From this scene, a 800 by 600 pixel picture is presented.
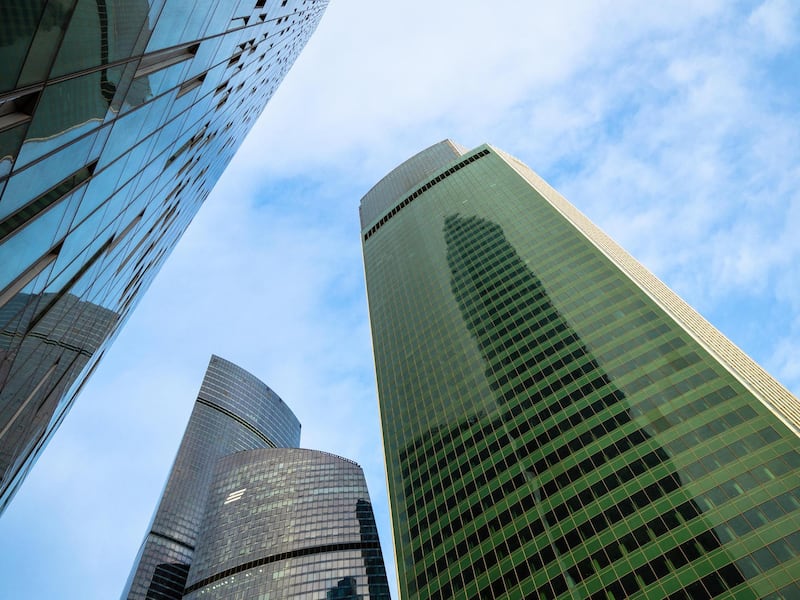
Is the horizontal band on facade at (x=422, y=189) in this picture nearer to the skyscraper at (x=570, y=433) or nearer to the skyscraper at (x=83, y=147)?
the skyscraper at (x=570, y=433)

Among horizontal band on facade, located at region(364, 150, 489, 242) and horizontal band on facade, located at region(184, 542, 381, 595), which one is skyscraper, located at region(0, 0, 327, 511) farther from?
horizontal band on facade, located at region(364, 150, 489, 242)

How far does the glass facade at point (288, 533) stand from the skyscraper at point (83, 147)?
121 meters

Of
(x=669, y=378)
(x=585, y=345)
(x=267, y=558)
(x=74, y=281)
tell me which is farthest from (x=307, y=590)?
(x=74, y=281)

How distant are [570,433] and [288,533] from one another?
99902mm

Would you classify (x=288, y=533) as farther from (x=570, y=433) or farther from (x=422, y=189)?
(x=422, y=189)

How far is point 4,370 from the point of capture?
14.1m

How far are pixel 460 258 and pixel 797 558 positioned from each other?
81.5 metres

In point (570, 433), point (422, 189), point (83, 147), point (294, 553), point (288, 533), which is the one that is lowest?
point (83, 147)

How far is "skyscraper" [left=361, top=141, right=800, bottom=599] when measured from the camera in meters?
53.3

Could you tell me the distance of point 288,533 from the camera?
143875 mm

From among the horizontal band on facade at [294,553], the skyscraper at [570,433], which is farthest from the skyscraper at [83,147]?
the horizontal band on facade at [294,553]

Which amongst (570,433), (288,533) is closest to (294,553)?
(288,533)

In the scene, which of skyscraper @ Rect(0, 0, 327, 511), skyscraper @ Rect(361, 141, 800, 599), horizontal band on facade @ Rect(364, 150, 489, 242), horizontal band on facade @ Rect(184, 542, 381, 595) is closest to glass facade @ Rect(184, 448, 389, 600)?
horizontal band on facade @ Rect(184, 542, 381, 595)

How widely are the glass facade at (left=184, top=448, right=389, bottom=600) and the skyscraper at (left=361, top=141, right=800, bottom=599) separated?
5379cm
